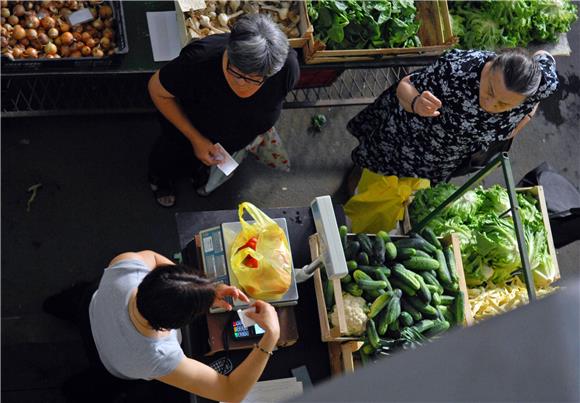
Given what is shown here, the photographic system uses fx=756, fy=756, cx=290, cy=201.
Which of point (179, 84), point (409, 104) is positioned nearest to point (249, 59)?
point (179, 84)

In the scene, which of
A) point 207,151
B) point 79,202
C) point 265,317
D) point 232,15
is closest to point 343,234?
point 265,317

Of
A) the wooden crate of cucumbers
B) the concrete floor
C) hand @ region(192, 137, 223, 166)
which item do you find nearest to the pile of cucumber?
the wooden crate of cucumbers

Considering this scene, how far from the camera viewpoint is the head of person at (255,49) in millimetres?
3199

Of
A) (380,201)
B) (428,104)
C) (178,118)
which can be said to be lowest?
(380,201)

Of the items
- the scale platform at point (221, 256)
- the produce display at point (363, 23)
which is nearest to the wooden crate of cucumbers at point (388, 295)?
the scale platform at point (221, 256)

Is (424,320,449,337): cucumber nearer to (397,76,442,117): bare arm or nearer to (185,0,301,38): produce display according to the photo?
(397,76,442,117): bare arm

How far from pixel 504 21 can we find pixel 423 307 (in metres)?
2.48

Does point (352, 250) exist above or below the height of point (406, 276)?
above

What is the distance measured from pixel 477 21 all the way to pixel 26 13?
2.82 meters

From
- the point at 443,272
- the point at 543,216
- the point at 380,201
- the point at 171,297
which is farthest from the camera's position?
the point at 380,201

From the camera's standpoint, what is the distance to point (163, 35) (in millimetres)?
4332

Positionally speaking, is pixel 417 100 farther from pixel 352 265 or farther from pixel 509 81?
pixel 352 265

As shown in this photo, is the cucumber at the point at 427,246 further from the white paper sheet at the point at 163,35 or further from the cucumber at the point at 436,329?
the white paper sheet at the point at 163,35

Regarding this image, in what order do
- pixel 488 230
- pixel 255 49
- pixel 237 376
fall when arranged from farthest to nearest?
pixel 488 230, pixel 255 49, pixel 237 376
